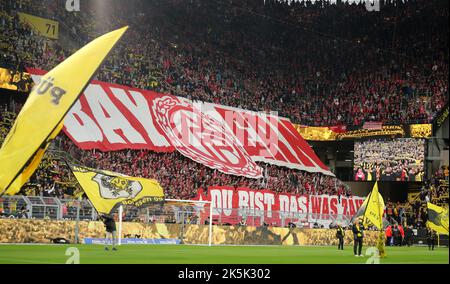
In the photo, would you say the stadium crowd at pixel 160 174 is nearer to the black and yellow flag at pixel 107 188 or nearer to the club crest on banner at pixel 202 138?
the club crest on banner at pixel 202 138

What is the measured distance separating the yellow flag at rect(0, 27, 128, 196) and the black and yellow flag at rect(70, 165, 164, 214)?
52.9ft

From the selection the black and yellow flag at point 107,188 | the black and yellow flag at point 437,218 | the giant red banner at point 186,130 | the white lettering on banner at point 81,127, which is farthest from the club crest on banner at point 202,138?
the black and yellow flag at point 107,188

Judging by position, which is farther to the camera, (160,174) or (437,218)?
(160,174)

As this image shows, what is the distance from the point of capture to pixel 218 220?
4166 centimetres

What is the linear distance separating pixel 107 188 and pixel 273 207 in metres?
24.2

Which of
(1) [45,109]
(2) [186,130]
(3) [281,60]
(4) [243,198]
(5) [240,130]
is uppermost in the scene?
(3) [281,60]

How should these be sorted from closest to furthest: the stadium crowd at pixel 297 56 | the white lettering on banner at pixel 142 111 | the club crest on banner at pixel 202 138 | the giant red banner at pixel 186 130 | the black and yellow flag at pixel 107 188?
the black and yellow flag at pixel 107 188 → the giant red banner at pixel 186 130 → the white lettering on banner at pixel 142 111 → the club crest on banner at pixel 202 138 → the stadium crowd at pixel 297 56

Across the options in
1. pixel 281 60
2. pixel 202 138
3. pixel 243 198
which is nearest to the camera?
pixel 243 198

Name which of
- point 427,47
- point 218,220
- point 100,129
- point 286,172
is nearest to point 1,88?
point 100,129

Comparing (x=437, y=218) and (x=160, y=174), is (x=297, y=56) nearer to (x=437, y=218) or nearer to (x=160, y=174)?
(x=160, y=174)

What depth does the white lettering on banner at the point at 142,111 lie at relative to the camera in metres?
49.7

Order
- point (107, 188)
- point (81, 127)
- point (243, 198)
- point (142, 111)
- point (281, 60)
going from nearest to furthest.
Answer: point (107, 188) → point (81, 127) → point (142, 111) → point (243, 198) → point (281, 60)

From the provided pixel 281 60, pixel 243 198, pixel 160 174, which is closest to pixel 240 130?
pixel 243 198

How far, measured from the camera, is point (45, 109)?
10.1 m
